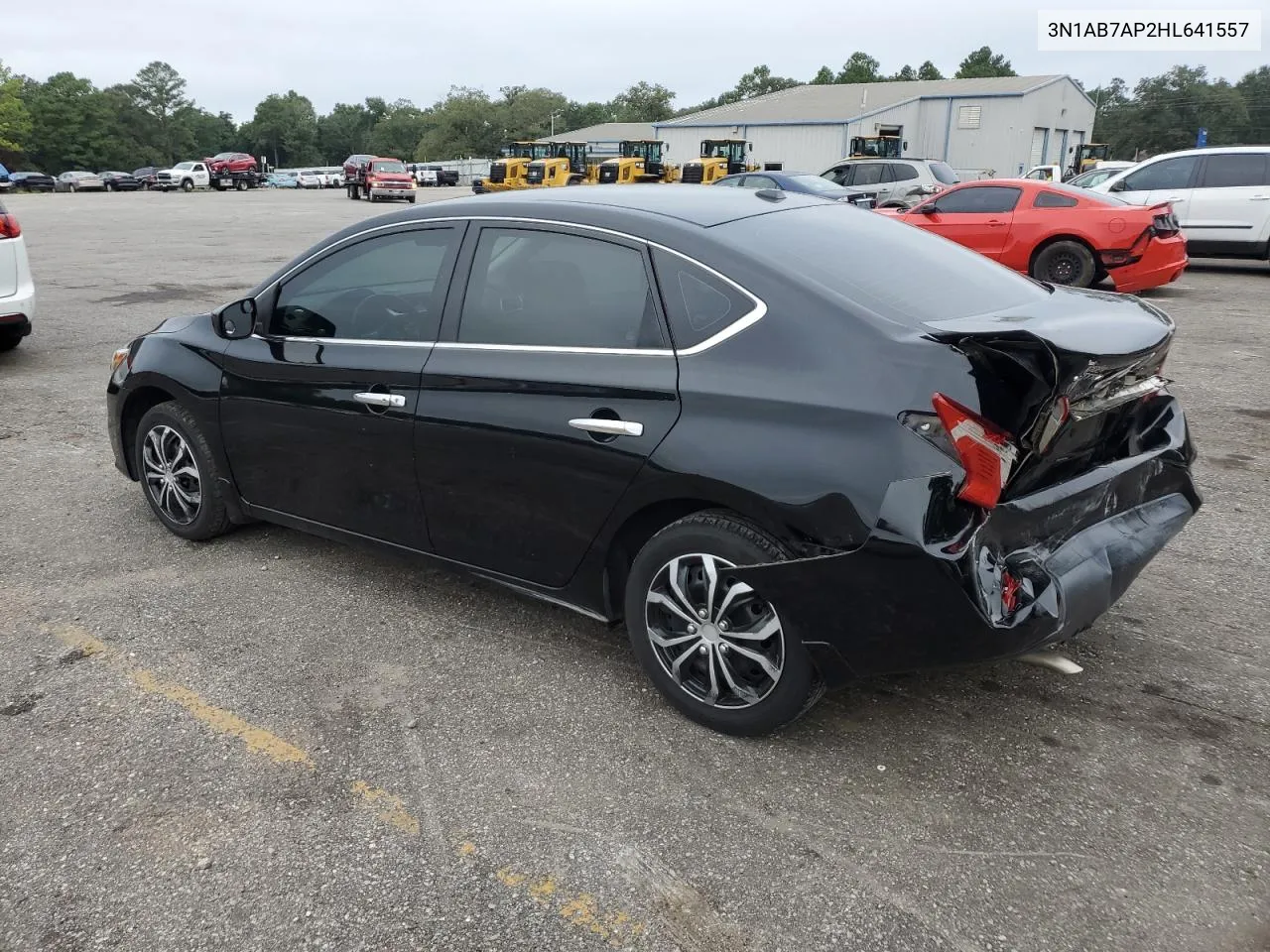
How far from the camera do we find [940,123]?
187ft

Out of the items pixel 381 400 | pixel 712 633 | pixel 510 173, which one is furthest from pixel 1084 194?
pixel 510 173

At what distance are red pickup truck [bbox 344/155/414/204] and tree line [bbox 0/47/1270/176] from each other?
53.3m

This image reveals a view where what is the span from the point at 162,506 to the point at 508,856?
3.01 metres

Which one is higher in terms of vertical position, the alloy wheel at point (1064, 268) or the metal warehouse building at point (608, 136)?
the metal warehouse building at point (608, 136)

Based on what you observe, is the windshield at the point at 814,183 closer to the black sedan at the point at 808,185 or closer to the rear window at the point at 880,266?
the black sedan at the point at 808,185

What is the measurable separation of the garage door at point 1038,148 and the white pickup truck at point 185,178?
45794mm

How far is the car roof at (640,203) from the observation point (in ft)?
11.2

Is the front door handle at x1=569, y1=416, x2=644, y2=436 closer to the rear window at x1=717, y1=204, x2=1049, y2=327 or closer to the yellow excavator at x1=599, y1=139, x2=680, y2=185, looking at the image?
the rear window at x1=717, y1=204, x2=1049, y2=327

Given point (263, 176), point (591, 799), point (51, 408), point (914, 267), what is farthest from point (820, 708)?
point (263, 176)

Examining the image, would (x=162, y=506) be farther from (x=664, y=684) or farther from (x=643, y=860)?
(x=643, y=860)

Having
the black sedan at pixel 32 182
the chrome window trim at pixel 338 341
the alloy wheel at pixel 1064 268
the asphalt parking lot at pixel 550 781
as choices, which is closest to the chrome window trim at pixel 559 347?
the chrome window trim at pixel 338 341

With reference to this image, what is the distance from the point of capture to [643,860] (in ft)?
8.51

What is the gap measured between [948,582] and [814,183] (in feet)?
56.7

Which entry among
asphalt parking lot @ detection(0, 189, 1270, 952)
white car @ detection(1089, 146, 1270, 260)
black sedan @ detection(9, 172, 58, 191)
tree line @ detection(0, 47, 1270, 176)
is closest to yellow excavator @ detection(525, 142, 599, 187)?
white car @ detection(1089, 146, 1270, 260)
